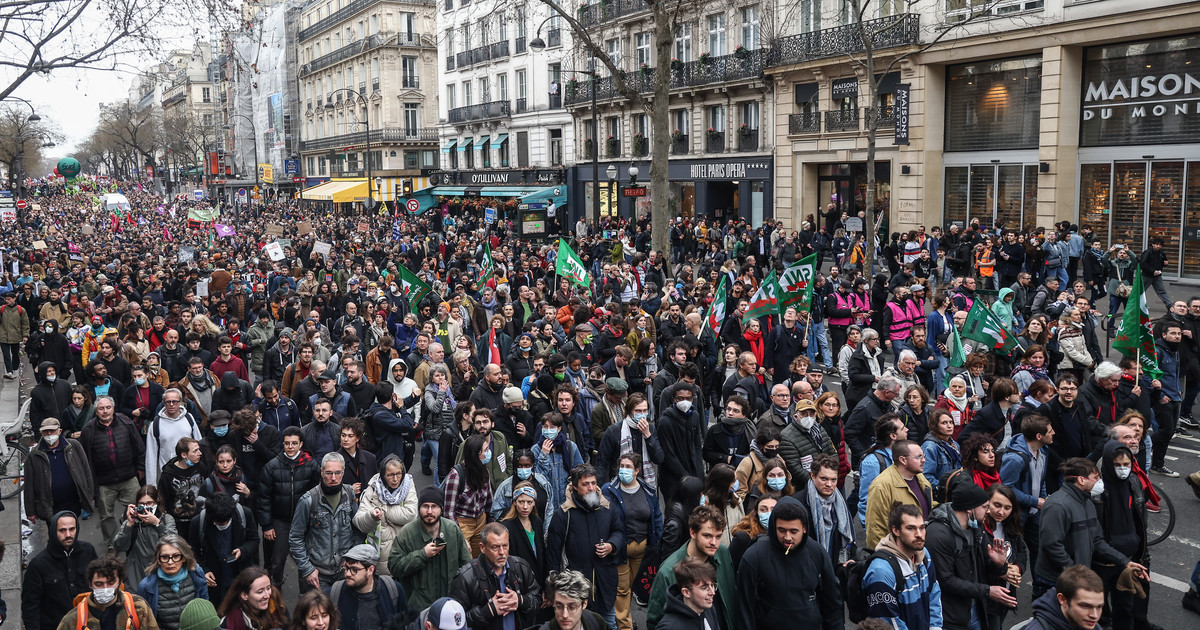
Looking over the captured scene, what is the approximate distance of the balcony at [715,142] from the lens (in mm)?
34781

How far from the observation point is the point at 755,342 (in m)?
11.7

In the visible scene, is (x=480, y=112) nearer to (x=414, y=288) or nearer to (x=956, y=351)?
(x=414, y=288)

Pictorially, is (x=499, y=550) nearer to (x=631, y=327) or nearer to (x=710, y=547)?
(x=710, y=547)

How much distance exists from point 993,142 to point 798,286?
52.2 ft

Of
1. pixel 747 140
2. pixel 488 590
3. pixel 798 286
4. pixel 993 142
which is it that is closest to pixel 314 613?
pixel 488 590

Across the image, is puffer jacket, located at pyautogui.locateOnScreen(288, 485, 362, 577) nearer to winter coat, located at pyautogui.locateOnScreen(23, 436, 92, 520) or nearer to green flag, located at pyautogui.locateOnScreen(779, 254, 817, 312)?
winter coat, located at pyautogui.locateOnScreen(23, 436, 92, 520)

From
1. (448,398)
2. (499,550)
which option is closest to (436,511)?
(499,550)

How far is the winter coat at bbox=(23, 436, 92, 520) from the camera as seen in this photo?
27.4 ft

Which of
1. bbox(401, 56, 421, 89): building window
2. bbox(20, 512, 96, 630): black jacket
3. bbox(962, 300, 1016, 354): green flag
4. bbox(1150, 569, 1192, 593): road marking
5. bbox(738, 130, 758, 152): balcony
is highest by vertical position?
bbox(401, 56, 421, 89): building window

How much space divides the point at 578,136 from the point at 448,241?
13917 mm

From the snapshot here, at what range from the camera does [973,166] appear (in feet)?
87.5

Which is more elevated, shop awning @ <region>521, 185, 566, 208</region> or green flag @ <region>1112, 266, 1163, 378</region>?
shop awning @ <region>521, 185, 566, 208</region>

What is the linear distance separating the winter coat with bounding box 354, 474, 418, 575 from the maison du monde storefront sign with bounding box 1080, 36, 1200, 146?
21010 millimetres

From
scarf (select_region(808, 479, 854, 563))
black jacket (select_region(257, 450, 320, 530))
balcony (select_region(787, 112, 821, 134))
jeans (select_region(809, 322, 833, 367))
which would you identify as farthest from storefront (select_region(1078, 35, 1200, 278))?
black jacket (select_region(257, 450, 320, 530))
